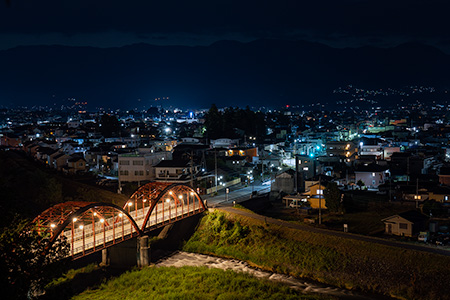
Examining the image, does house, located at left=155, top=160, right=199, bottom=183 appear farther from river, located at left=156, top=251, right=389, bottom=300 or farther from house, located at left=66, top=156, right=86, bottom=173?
river, located at left=156, top=251, right=389, bottom=300

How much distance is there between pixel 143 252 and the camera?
1914 centimetres

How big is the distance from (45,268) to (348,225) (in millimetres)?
14718

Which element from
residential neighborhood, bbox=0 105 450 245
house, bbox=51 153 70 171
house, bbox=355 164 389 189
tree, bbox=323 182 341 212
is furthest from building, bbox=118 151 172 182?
house, bbox=355 164 389 189

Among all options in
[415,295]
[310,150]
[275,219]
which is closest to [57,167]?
[275,219]

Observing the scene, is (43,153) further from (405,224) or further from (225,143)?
(405,224)

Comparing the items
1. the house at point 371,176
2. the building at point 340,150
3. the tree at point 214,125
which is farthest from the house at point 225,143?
the house at point 371,176

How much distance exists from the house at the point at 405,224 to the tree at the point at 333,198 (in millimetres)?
3635

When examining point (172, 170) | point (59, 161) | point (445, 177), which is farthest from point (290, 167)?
point (59, 161)

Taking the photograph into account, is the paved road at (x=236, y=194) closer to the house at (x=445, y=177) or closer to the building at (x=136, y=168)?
the building at (x=136, y=168)

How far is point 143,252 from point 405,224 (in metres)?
12.3

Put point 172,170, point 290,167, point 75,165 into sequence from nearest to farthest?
point 172,170, point 75,165, point 290,167

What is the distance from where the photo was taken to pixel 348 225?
21094mm

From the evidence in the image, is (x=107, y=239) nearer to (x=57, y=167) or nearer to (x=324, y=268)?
(x=324, y=268)

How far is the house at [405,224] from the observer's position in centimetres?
1909
